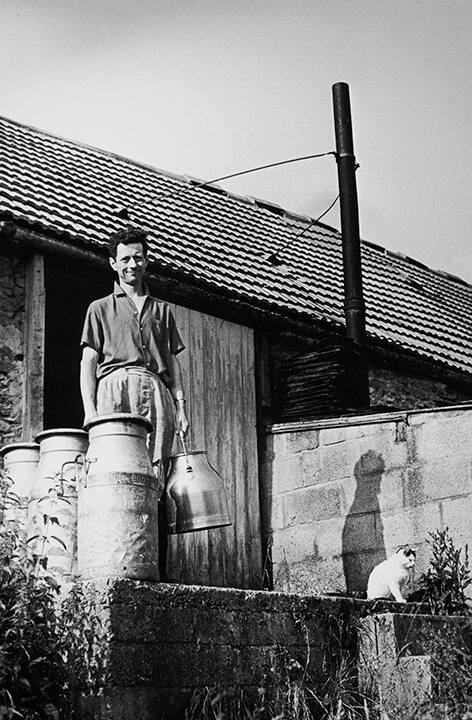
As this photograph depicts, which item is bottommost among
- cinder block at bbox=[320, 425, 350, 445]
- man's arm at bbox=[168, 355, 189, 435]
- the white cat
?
the white cat

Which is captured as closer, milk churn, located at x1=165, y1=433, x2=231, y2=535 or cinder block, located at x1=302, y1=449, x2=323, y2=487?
milk churn, located at x1=165, y1=433, x2=231, y2=535

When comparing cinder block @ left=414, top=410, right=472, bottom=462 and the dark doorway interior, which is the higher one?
the dark doorway interior

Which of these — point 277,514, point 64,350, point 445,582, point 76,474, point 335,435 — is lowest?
point 445,582

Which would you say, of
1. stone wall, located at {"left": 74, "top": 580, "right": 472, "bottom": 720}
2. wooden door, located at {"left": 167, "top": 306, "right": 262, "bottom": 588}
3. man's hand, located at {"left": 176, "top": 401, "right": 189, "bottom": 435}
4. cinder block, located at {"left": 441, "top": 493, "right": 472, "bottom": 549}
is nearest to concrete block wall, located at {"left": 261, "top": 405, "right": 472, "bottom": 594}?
cinder block, located at {"left": 441, "top": 493, "right": 472, "bottom": 549}

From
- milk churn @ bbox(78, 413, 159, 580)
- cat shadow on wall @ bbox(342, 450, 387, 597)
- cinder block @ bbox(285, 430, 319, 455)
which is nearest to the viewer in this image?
milk churn @ bbox(78, 413, 159, 580)

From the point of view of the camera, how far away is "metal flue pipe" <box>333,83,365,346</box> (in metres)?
10.9

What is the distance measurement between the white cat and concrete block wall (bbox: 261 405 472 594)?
52.0 inches

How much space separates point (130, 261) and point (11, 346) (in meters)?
2.16

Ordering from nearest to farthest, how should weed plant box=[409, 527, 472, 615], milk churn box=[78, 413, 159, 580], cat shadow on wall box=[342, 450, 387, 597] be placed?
milk churn box=[78, 413, 159, 580], weed plant box=[409, 527, 472, 615], cat shadow on wall box=[342, 450, 387, 597]

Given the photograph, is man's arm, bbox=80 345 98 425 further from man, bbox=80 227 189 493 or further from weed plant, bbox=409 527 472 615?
weed plant, bbox=409 527 472 615

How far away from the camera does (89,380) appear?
687cm

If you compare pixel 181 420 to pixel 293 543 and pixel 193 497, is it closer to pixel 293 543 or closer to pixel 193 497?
pixel 193 497

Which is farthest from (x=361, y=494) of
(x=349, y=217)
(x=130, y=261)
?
(x=130, y=261)

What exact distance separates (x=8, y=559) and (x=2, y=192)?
5.06 m
